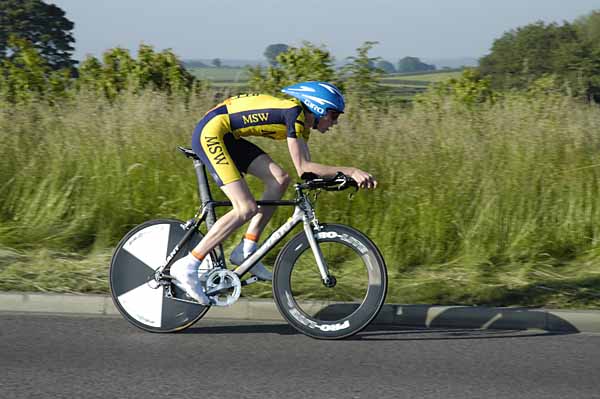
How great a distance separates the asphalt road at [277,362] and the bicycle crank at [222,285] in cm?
26

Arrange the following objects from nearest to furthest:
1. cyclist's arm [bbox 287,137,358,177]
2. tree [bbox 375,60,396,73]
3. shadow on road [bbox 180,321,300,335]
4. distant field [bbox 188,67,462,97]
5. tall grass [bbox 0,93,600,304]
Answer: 1. cyclist's arm [bbox 287,137,358,177]
2. shadow on road [bbox 180,321,300,335]
3. tall grass [bbox 0,93,600,304]
4. distant field [bbox 188,67,462,97]
5. tree [bbox 375,60,396,73]

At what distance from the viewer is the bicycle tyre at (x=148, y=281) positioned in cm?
634

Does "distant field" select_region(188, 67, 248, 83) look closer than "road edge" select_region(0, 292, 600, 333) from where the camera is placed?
No

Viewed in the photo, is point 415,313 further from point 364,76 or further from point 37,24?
point 37,24

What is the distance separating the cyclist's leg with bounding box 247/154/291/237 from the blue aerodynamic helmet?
53cm

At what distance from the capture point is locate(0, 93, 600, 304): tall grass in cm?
839

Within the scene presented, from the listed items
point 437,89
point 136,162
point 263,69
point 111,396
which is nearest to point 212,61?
point 263,69

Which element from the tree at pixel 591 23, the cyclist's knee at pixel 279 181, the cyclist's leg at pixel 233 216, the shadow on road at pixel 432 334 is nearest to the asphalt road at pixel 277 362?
the shadow on road at pixel 432 334

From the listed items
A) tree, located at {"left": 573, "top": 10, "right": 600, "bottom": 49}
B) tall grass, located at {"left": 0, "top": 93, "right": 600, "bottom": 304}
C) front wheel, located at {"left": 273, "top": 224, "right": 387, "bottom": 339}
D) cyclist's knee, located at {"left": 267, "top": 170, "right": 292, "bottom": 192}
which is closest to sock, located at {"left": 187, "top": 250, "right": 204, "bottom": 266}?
front wheel, located at {"left": 273, "top": 224, "right": 387, "bottom": 339}

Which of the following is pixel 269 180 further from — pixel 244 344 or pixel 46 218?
pixel 46 218

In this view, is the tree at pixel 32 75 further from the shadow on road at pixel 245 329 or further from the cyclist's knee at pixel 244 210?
the cyclist's knee at pixel 244 210

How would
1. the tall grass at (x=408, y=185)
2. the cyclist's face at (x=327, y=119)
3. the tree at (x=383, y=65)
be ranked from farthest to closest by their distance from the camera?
the tree at (x=383, y=65) → the tall grass at (x=408, y=185) → the cyclist's face at (x=327, y=119)

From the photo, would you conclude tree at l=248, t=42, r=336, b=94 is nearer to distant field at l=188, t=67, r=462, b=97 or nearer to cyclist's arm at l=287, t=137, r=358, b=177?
distant field at l=188, t=67, r=462, b=97

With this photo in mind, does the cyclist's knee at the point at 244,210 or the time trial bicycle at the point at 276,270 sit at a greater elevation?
the cyclist's knee at the point at 244,210
